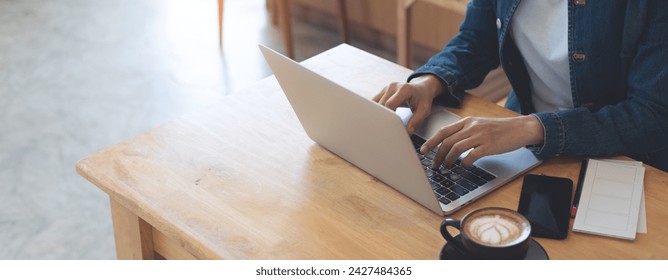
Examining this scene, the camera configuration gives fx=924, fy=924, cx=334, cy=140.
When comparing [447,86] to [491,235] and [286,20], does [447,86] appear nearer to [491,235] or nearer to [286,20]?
[491,235]

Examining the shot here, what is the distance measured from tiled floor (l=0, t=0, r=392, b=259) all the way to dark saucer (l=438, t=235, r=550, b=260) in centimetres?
147

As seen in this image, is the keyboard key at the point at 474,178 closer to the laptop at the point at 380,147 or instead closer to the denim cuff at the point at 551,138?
the laptop at the point at 380,147

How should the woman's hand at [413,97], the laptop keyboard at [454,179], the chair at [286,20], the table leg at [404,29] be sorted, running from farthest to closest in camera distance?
the chair at [286,20] < the table leg at [404,29] < the woman's hand at [413,97] < the laptop keyboard at [454,179]

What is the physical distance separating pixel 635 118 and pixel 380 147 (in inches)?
17.1

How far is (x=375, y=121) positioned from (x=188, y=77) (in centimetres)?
226

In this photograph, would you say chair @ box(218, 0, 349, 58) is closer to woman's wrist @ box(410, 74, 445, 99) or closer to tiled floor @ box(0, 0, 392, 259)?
tiled floor @ box(0, 0, 392, 259)

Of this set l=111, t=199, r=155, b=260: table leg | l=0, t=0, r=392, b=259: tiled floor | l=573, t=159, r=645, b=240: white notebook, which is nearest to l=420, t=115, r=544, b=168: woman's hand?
l=573, t=159, r=645, b=240: white notebook

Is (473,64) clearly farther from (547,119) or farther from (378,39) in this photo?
(378,39)

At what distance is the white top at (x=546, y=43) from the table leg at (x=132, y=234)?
740mm

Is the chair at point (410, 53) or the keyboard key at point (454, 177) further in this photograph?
the chair at point (410, 53)

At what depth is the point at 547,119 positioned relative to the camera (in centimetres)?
146

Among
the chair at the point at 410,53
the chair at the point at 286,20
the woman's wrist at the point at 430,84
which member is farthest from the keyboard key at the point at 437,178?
the chair at the point at 286,20

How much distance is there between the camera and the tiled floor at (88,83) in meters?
2.64
